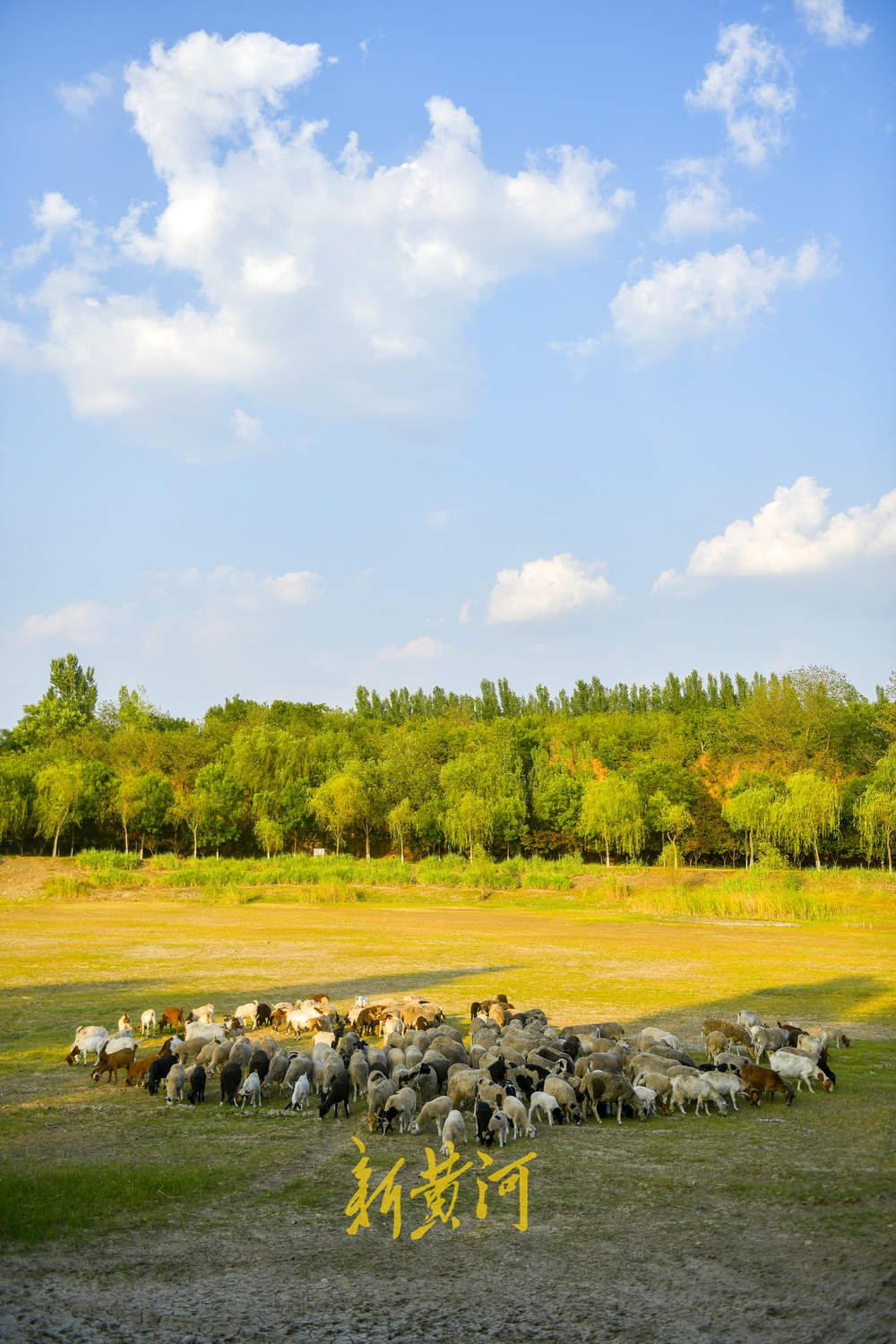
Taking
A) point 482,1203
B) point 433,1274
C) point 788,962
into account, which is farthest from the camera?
point 788,962

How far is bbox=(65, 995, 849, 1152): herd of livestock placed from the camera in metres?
12.0

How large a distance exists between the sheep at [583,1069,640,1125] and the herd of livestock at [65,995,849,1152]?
1cm

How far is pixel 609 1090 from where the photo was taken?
12312mm

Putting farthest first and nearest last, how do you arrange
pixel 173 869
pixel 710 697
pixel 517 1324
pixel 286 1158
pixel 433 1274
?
pixel 710 697 → pixel 173 869 → pixel 286 1158 → pixel 433 1274 → pixel 517 1324

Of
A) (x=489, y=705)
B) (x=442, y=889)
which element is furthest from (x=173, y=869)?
(x=489, y=705)

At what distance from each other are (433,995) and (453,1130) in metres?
11.4

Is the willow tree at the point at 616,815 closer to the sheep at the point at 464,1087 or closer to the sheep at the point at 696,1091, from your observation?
the sheep at the point at 696,1091

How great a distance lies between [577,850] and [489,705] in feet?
218

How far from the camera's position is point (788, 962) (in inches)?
1119

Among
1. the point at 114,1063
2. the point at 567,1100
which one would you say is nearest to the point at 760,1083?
the point at 567,1100

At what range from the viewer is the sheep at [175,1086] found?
12.9 m

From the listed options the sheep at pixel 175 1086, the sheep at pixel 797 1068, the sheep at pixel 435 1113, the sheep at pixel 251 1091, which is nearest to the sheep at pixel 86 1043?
the sheep at pixel 175 1086

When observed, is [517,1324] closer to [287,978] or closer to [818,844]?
[287,978]

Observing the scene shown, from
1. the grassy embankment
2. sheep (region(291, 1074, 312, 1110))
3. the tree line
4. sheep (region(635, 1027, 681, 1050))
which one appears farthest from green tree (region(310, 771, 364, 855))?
sheep (region(291, 1074, 312, 1110))
